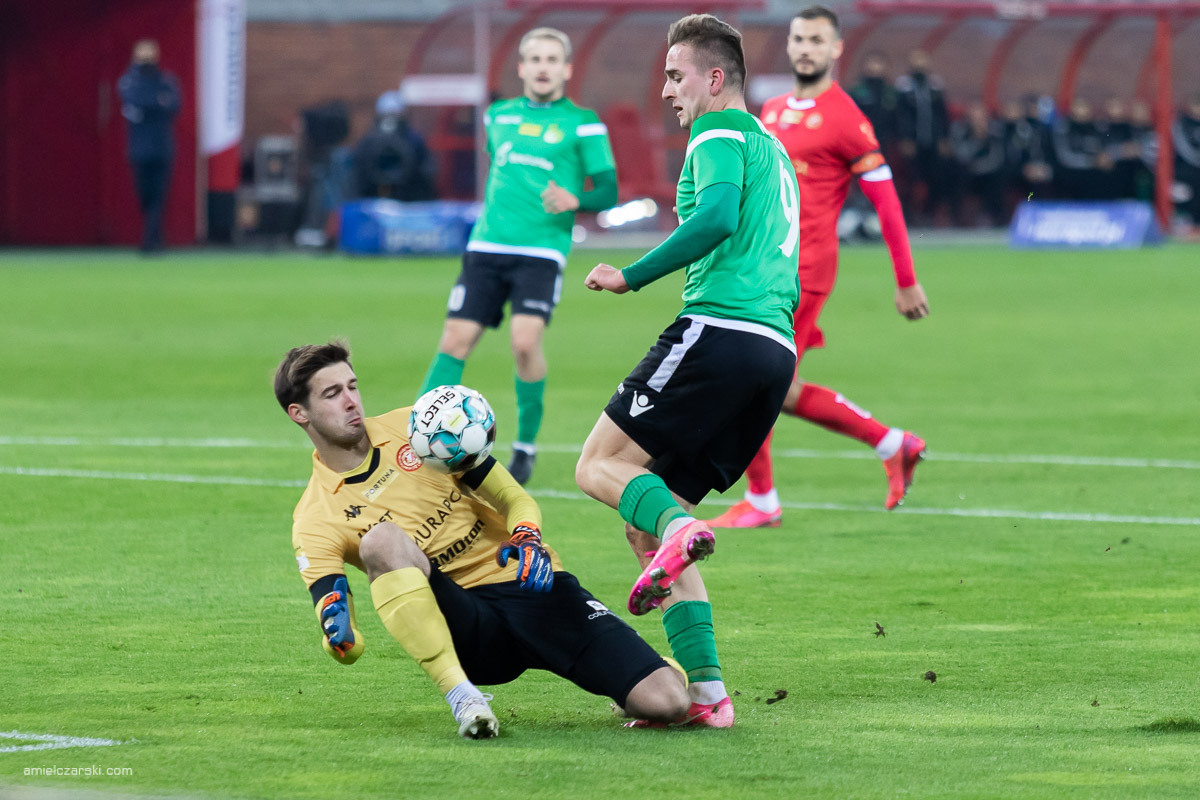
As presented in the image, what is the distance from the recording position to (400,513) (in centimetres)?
516

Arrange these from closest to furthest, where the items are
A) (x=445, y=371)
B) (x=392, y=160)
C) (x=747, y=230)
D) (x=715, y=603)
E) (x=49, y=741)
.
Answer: (x=49, y=741)
(x=747, y=230)
(x=715, y=603)
(x=445, y=371)
(x=392, y=160)

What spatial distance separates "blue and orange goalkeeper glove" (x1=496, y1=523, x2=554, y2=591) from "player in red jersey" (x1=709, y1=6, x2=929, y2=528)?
11.4 feet

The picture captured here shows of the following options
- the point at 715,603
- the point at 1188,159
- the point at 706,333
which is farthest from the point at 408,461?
the point at 1188,159

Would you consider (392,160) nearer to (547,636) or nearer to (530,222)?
(530,222)

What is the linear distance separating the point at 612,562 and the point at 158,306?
13396mm

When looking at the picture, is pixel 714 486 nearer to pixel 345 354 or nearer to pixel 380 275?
pixel 345 354

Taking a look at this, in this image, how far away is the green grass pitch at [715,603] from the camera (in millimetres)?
4617

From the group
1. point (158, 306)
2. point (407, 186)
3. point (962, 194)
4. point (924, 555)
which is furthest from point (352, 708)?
point (962, 194)

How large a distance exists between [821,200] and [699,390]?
11.0 feet

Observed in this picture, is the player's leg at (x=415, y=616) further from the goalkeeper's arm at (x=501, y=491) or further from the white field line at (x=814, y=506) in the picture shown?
the white field line at (x=814, y=506)

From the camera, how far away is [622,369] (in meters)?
14.9

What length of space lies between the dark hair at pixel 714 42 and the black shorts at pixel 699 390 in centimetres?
69

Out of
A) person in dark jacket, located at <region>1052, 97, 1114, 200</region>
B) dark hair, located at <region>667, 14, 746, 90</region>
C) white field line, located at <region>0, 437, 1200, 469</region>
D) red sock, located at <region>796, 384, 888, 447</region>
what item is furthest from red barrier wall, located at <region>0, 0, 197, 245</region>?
dark hair, located at <region>667, 14, 746, 90</region>

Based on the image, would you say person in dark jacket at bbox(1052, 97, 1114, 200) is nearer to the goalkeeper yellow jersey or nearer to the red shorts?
the red shorts
